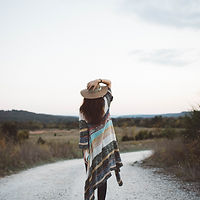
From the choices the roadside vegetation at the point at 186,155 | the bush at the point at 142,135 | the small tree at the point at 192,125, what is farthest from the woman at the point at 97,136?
the bush at the point at 142,135

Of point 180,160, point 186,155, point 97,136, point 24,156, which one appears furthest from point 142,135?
point 97,136

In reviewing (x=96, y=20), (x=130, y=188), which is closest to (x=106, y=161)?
(x=130, y=188)

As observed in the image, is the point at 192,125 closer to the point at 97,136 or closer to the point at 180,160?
the point at 180,160

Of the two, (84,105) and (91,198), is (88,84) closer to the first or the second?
(84,105)

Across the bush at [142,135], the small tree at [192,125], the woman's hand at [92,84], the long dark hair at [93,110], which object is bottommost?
the bush at [142,135]

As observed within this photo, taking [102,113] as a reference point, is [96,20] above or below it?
above

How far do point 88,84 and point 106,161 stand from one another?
4.17ft

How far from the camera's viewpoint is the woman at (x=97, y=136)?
14.4 feet

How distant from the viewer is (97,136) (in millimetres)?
4539

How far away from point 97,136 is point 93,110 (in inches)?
17.8

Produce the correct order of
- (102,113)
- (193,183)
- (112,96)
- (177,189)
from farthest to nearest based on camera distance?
(193,183) → (177,189) → (112,96) → (102,113)

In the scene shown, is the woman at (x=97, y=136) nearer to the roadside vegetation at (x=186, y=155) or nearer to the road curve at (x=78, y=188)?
the road curve at (x=78, y=188)

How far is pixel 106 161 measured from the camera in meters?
4.68

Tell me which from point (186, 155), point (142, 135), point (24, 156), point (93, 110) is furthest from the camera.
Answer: point (142, 135)
